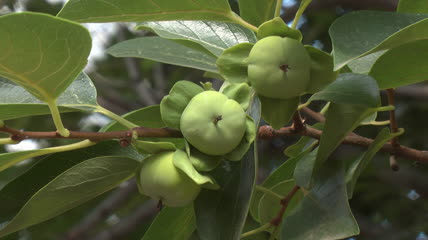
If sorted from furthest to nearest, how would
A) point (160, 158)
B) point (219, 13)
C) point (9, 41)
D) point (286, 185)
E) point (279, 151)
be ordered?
point (279, 151) → point (286, 185) → point (219, 13) → point (160, 158) → point (9, 41)

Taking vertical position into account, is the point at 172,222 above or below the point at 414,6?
below

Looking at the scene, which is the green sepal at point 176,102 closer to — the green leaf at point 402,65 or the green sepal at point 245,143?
the green sepal at point 245,143

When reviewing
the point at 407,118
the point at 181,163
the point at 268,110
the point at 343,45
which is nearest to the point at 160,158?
the point at 181,163

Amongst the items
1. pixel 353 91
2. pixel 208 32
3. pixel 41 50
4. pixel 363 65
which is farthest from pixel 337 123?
pixel 41 50

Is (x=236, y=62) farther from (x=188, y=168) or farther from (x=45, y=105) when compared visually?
(x=45, y=105)

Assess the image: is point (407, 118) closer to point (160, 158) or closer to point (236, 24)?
point (236, 24)
